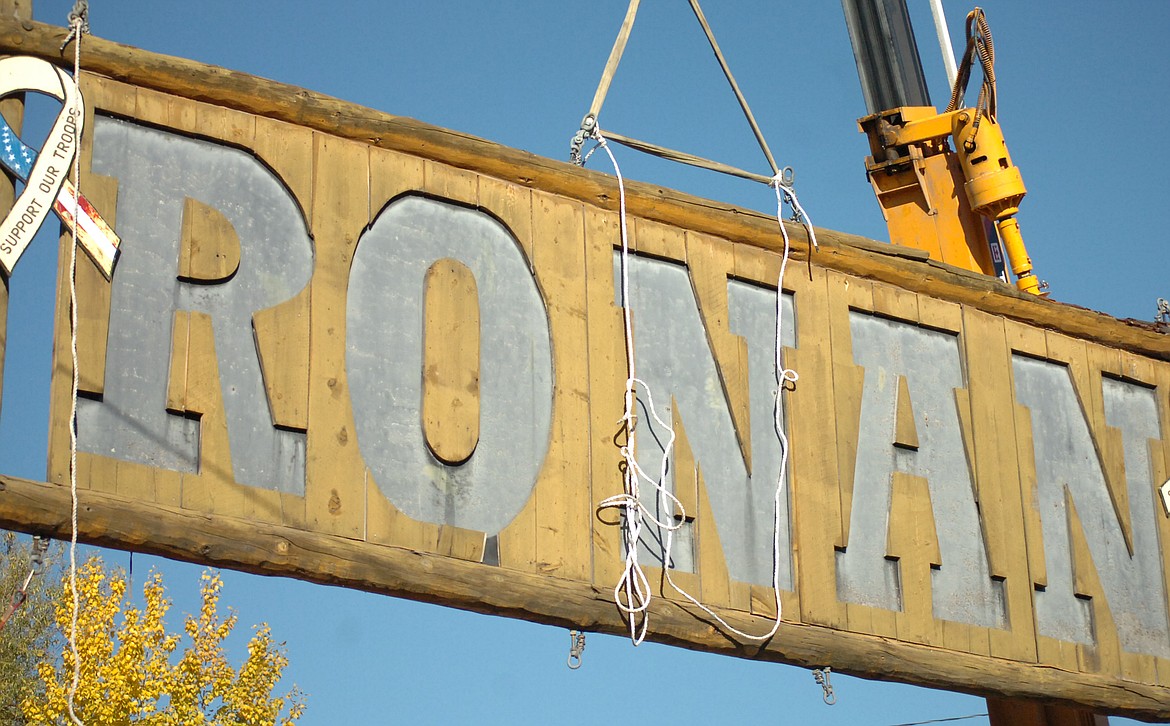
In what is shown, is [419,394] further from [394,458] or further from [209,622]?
[209,622]

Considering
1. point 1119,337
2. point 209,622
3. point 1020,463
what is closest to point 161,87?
point 1020,463

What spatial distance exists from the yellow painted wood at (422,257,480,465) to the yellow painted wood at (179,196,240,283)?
0.81m

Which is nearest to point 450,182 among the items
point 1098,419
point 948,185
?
point 1098,419

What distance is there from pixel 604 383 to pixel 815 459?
44.1 inches

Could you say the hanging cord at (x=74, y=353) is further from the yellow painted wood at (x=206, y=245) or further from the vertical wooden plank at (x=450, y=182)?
the vertical wooden plank at (x=450, y=182)

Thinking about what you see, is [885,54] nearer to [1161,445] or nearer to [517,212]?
[1161,445]

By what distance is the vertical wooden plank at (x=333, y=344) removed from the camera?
227 inches

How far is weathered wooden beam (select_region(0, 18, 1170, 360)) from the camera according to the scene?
19.0 ft

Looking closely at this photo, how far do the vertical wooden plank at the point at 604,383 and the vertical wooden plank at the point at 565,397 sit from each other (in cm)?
4

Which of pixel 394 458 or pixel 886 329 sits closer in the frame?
pixel 394 458

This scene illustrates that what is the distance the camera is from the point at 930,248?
1016 cm

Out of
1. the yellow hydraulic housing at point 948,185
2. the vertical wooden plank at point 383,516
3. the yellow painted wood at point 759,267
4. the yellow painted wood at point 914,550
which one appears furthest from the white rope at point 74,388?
the yellow hydraulic housing at point 948,185

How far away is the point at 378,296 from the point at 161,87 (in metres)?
1.09

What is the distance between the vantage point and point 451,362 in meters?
6.27
